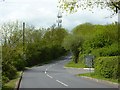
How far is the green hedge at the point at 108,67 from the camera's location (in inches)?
1161

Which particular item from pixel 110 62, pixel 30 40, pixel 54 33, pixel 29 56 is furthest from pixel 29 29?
pixel 110 62

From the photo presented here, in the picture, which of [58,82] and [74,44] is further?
[74,44]

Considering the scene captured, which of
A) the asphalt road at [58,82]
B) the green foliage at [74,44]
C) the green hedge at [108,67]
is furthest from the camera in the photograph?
the green foliage at [74,44]

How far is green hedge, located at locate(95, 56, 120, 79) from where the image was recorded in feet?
96.8

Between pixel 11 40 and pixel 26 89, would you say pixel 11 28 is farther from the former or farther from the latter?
pixel 26 89

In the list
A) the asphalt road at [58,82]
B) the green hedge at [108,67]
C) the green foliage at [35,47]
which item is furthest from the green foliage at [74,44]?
the green hedge at [108,67]

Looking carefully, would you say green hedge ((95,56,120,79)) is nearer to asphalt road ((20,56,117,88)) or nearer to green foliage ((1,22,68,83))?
asphalt road ((20,56,117,88))

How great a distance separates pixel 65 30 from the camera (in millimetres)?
129125

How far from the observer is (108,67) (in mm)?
31062

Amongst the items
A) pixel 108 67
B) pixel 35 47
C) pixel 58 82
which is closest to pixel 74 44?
pixel 35 47

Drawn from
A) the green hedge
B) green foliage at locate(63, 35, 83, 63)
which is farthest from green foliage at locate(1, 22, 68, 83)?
the green hedge

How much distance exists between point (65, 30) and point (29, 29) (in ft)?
147

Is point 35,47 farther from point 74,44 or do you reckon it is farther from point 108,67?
point 108,67

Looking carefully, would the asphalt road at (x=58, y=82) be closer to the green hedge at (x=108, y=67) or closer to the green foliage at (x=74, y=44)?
the green hedge at (x=108, y=67)
